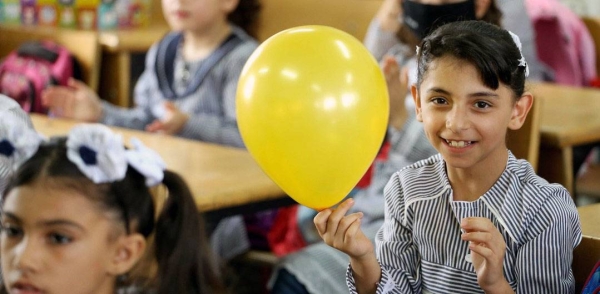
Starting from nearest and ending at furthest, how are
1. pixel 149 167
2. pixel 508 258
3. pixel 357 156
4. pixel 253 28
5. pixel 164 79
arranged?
pixel 357 156
pixel 508 258
pixel 149 167
pixel 164 79
pixel 253 28

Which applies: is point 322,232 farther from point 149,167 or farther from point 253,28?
point 253,28

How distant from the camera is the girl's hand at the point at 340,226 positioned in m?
1.40

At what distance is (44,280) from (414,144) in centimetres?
113

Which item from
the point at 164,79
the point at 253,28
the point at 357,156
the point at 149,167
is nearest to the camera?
the point at 357,156

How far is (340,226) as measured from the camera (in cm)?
141

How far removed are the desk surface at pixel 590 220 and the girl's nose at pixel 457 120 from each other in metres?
0.31

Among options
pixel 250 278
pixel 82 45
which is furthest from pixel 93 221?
pixel 82 45

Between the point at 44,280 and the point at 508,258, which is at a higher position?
the point at 508,258

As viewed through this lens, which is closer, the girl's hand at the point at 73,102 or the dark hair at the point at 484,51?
the dark hair at the point at 484,51

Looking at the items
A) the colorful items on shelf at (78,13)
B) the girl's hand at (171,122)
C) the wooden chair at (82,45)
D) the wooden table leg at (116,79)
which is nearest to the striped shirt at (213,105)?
the girl's hand at (171,122)

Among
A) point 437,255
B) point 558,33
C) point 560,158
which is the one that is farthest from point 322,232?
point 558,33

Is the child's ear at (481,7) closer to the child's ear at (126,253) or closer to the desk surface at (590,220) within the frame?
the desk surface at (590,220)

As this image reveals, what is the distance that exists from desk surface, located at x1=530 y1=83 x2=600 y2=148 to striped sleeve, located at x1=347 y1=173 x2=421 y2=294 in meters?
0.99

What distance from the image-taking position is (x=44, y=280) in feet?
4.84
